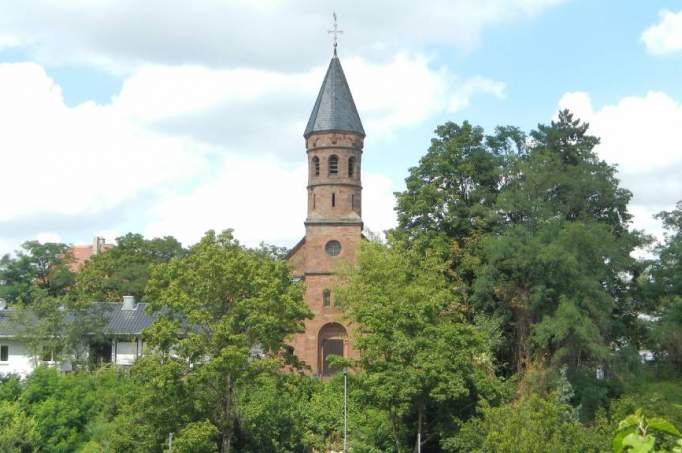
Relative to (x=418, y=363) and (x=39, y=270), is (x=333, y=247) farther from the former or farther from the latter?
(x=39, y=270)

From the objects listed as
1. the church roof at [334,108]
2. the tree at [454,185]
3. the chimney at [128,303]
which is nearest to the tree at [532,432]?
the tree at [454,185]

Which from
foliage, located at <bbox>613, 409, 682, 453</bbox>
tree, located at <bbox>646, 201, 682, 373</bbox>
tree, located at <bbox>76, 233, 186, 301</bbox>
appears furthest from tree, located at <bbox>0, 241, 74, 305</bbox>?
foliage, located at <bbox>613, 409, 682, 453</bbox>

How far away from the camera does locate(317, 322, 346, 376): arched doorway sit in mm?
43156

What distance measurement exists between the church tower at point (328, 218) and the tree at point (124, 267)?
52.9 ft

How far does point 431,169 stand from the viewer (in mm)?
40156

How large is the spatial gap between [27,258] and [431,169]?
3596cm

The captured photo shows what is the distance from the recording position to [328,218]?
44.2 meters

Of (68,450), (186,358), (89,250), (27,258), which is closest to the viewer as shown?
(186,358)

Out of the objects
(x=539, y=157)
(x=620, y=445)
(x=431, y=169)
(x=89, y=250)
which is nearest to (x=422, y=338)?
(x=539, y=157)

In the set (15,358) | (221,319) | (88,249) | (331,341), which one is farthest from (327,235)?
(88,249)

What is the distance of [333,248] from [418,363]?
663 inches

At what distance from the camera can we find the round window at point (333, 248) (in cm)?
4400

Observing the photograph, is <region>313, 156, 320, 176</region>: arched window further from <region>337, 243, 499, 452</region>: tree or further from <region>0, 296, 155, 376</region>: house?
<region>337, 243, 499, 452</region>: tree

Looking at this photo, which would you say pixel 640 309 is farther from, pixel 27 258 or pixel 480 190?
pixel 27 258
